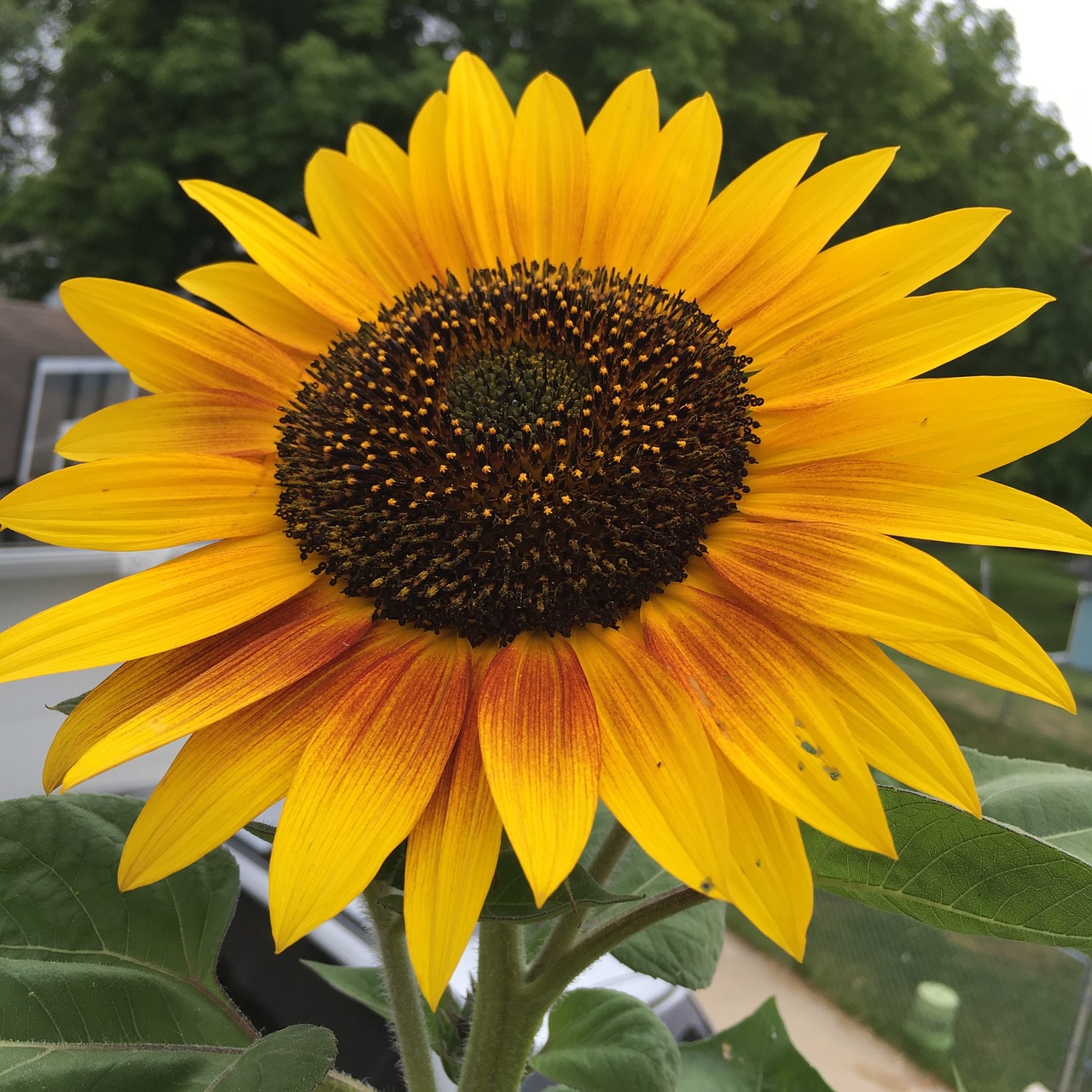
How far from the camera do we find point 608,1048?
625 millimetres

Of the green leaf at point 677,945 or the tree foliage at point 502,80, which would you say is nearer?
the green leaf at point 677,945

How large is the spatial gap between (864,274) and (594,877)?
1.41ft

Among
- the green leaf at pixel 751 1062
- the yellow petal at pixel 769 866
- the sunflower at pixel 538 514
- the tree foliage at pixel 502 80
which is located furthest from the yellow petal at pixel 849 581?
the tree foliage at pixel 502 80

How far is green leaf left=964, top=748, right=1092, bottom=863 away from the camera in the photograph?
0.62 m

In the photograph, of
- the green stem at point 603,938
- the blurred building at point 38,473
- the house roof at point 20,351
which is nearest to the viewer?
the green stem at point 603,938

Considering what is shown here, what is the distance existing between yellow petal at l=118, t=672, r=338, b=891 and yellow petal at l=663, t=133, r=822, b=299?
0.42 m

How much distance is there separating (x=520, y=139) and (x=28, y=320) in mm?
6188

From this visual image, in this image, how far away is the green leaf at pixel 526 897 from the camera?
0.44m

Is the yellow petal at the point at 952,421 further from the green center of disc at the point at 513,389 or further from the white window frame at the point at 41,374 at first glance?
the white window frame at the point at 41,374

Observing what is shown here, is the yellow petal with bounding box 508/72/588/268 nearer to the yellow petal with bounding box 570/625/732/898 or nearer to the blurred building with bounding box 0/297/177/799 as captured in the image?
the yellow petal with bounding box 570/625/732/898

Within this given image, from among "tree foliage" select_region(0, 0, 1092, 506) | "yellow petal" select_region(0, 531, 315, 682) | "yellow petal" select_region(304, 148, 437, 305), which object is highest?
"tree foliage" select_region(0, 0, 1092, 506)

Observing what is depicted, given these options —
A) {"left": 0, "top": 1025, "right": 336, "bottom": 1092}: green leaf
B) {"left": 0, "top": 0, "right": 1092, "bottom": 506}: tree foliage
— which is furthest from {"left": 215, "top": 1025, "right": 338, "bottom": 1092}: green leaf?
{"left": 0, "top": 0, "right": 1092, "bottom": 506}: tree foliage

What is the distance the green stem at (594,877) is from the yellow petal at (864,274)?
0.35m

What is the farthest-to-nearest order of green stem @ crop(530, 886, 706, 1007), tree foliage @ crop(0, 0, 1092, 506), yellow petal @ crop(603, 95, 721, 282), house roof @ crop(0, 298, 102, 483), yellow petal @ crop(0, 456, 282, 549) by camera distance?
tree foliage @ crop(0, 0, 1092, 506), house roof @ crop(0, 298, 102, 483), yellow petal @ crop(603, 95, 721, 282), yellow petal @ crop(0, 456, 282, 549), green stem @ crop(530, 886, 706, 1007)
